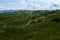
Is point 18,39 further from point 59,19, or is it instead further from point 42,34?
point 59,19

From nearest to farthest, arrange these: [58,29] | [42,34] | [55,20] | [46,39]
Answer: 1. [46,39]
2. [42,34]
3. [58,29]
4. [55,20]

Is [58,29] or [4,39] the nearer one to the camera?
[4,39]

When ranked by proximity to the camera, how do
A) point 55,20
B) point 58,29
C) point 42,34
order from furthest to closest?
point 55,20 → point 58,29 → point 42,34

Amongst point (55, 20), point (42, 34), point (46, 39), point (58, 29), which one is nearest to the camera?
point (46, 39)

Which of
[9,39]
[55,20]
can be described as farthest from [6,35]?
[55,20]

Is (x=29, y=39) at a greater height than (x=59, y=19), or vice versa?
(x=29, y=39)

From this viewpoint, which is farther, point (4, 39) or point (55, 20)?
point (55, 20)

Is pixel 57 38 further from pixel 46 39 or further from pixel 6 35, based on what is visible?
pixel 6 35

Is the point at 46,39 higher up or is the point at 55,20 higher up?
the point at 46,39

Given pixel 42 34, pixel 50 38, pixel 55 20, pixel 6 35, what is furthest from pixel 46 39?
pixel 55 20
